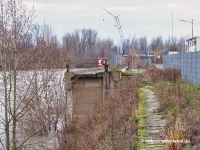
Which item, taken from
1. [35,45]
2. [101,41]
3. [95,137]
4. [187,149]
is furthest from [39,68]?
[101,41]

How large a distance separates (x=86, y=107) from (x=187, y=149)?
26.7 metres

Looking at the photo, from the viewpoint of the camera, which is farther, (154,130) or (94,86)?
(94,86)

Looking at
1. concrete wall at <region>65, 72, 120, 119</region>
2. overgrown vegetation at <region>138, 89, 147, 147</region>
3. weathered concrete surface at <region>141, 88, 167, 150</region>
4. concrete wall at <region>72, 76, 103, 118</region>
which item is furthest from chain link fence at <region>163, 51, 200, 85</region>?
weathered concrete surface at <region>141, 88, 167, 150</region>

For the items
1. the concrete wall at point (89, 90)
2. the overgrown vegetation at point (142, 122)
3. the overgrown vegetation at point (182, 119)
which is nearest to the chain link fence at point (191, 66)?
the concrete wall at point (89, 90)

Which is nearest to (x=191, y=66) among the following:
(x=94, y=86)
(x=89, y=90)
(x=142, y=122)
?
(x=94, y=86)

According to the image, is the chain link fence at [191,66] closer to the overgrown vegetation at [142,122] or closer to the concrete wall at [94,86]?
the concrete wall at [94,86]

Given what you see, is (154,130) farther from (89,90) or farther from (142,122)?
(89,90)

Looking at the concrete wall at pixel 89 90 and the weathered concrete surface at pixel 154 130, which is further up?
the weathered concrete surface at pixel 154 130

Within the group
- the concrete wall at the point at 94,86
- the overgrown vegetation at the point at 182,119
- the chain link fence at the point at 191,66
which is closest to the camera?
the overgrown vegetation at the point at 182,119

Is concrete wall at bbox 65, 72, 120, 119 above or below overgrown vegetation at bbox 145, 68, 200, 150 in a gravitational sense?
below

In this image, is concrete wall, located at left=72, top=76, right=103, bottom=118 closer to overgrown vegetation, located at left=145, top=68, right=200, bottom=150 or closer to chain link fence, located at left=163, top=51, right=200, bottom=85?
chain link fence, located at left=163, top=51, right=200, bottom=85

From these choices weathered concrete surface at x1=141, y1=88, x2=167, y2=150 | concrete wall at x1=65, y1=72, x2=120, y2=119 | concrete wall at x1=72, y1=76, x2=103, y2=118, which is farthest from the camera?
concrete wall at x1=72, y1=76, x2=103, y2=118

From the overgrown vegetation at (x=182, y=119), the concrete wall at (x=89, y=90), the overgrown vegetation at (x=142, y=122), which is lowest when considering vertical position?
the concrete wall at (x=89, y=90)

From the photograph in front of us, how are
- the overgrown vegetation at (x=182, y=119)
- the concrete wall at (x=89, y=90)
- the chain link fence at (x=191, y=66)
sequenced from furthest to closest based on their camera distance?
the concrete wall at (x=89, y=90) < the chain link fence at (x=191, y=66) < the overgrown vegetation at (x=182, y=119)
